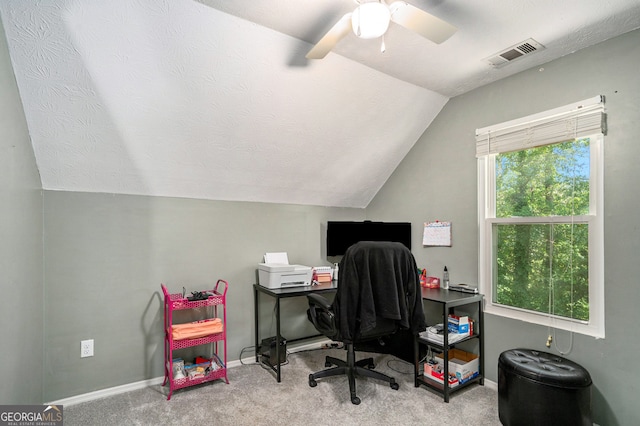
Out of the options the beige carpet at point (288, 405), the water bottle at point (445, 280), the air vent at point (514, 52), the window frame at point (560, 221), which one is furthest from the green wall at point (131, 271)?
the air vent at point (514, 52)

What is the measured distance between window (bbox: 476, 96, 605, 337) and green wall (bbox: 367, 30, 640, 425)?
0.20 feet

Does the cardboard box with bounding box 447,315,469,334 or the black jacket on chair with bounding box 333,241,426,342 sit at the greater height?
the black jacket on chair with bounding box 333,241,426,342

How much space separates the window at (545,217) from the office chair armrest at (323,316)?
1.30 metres

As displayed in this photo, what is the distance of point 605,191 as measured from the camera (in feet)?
6.75

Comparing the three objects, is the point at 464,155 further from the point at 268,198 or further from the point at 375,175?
the point at 268,198

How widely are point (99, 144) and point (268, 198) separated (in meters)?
1.43

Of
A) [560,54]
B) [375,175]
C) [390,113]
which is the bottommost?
[375,175]

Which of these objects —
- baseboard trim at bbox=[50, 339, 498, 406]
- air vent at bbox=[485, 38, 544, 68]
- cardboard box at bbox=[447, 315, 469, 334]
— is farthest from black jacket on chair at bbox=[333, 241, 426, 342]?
air vent at bbox=[485, 38, 544, 68]

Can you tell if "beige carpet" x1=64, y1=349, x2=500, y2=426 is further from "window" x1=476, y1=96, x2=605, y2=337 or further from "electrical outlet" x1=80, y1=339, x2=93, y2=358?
"window" x1=476, y1=96, x2=605, y2=337

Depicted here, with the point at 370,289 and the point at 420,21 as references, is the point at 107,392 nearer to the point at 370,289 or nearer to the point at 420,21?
the point at 370,289

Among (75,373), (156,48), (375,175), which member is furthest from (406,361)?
(156,48)

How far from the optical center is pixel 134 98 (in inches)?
80.8

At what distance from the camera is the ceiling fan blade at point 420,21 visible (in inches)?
57.1

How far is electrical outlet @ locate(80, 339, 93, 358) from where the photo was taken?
234 centimetres
